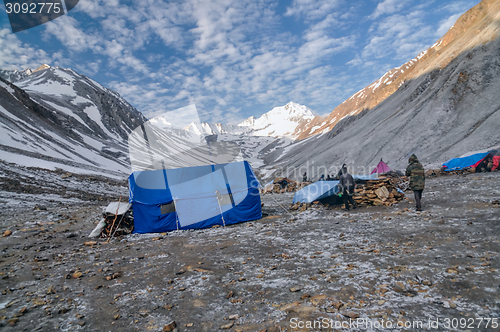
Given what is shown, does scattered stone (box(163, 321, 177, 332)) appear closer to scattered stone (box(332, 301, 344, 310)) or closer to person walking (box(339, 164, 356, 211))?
scattered stone (box(332, 301, 344, 310))

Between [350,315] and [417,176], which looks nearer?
[350,315]

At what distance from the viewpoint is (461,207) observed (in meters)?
9.36

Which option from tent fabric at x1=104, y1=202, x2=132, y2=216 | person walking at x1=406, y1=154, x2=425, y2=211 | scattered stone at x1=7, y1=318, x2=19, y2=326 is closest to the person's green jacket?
person walking at x1=406, y1=154, x2=425, y2=211

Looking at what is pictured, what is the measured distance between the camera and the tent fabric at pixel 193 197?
1223 cm

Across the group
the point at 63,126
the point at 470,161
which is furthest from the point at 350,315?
the point at 63,126

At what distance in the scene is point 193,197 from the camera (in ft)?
42.2

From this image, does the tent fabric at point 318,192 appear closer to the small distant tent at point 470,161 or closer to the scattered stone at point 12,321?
the small distant tent at point 470,161

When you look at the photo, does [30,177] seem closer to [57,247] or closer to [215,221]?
[57,247]

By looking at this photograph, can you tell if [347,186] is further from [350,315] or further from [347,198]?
[350,315]

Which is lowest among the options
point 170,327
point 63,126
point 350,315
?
point 350,315

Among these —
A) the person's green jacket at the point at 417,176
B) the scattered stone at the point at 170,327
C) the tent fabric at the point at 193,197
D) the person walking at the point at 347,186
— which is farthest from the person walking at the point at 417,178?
the scattered stone at the point at 170,327

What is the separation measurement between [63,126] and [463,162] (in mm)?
77243

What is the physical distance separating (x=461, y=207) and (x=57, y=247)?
16.1 meters

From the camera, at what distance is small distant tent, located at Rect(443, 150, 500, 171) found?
17125 millimetres
